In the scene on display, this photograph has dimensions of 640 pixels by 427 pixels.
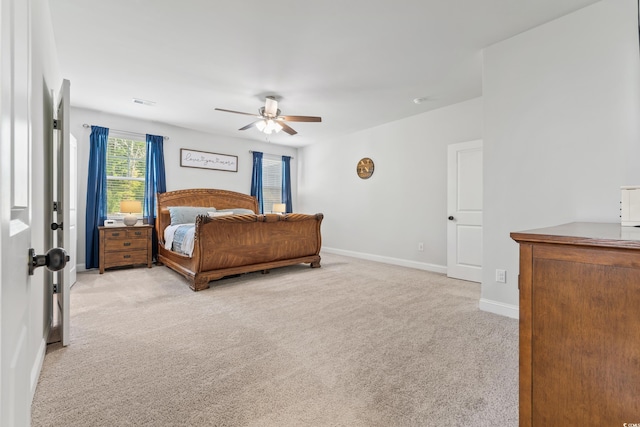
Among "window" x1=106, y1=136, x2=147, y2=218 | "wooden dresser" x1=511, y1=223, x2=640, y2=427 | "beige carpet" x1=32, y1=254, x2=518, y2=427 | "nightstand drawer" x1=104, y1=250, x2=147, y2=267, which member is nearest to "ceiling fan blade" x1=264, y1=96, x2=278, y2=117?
"beige carpet" x1=32, y1=254, x2=518, y2=427

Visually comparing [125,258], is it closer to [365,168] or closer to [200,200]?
[200,200]

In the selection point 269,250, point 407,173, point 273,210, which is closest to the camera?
point 269,250

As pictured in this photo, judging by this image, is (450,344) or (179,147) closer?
(450,344)

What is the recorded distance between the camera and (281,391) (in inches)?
64.2

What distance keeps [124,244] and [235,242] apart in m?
2.04

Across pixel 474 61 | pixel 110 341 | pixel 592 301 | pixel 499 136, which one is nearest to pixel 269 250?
pixel 110 341

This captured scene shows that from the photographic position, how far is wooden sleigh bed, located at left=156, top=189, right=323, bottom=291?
3643mm

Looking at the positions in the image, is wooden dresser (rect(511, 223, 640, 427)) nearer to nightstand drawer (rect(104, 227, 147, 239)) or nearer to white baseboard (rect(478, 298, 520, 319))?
white baseboard (rect(478, 298, 520, 319))

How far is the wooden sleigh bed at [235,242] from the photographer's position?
143 inches

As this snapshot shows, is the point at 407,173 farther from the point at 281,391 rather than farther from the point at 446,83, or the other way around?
the point at 281,391

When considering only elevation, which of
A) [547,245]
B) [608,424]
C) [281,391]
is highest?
[547,245]

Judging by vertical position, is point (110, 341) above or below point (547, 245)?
below

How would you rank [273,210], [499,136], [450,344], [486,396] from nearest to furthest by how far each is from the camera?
[486,396] < [450,344] < [499,136] < [273,210]

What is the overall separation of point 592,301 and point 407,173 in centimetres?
432
